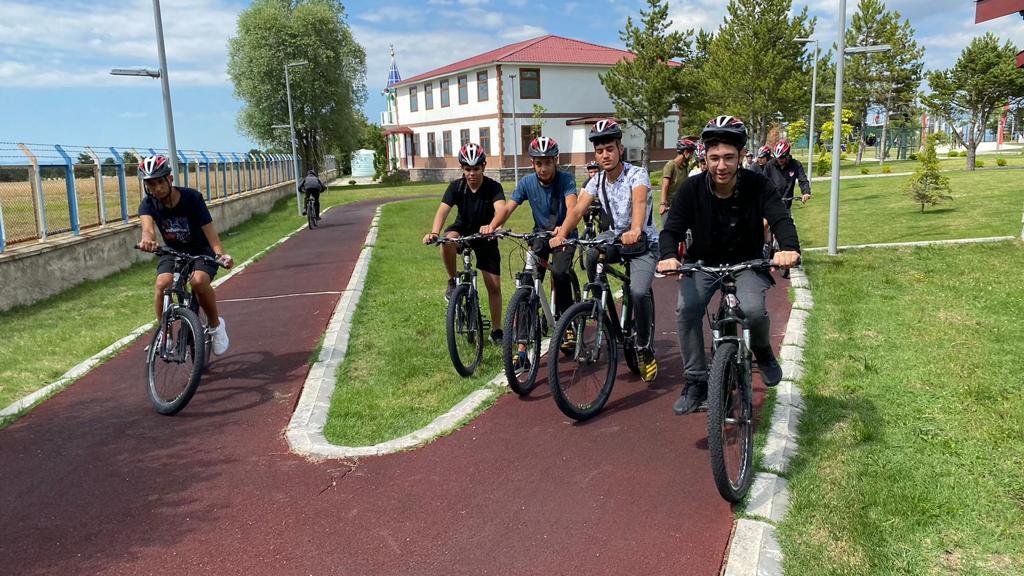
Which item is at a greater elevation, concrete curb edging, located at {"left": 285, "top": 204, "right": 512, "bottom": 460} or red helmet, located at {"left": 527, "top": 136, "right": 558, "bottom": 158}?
red helmet, located at {"left": 527, "top": 136, "right": 558, "bottom": 158}

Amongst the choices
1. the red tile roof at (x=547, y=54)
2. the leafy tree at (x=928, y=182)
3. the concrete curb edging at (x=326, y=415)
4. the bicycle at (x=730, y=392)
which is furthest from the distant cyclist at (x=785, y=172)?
→ the red tile roof at (x=547, y=54)

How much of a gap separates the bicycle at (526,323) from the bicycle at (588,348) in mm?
466

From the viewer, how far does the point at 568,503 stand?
397 cm

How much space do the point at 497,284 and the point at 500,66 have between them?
157 ft

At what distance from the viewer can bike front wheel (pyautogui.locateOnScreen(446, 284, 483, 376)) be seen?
6.13 meters

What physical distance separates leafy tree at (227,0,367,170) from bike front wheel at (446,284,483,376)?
49.5 meters

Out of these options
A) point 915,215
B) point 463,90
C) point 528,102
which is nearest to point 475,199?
point 915,215

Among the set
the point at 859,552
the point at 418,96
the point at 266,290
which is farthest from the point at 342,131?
the point at 859,552

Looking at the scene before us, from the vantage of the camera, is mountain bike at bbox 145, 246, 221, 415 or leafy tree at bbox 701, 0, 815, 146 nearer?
mountain bike at bbox 145, 246, 221, 415

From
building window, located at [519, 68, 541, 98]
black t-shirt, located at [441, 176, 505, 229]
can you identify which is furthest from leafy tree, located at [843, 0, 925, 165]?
black t-shirt, located at [441, 176, 505, 229]

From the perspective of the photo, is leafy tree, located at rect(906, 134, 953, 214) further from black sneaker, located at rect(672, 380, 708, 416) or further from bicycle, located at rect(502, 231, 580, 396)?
black sneaker, located at rect(672, 380, 708, 416)

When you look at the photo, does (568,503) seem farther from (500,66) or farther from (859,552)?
(500,66)

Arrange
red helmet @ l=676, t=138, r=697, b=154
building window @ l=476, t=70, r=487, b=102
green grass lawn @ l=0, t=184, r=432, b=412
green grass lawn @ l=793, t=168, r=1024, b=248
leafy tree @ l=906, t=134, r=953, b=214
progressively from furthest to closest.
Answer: building window @ l=476, t=70, r=487, b=102 < leafy tree @ l=906, t=134, r=953, b=214 < green grass lawn @ l=793, t=168, r=1024, b=248 < red helmet @ l=676, t=138, r=697, b=154 < green grass lawn @ l=0, t=184, r=432, b=412

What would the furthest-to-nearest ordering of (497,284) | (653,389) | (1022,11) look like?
(1022,11), (497,284), (653,389)
